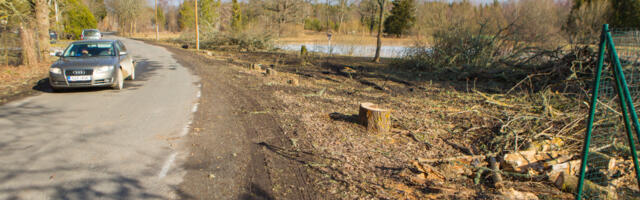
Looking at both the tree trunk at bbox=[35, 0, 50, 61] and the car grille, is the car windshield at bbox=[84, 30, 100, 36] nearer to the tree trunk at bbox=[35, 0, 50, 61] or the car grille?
the tree trunk at bbox=[35, 0, 50, 61]

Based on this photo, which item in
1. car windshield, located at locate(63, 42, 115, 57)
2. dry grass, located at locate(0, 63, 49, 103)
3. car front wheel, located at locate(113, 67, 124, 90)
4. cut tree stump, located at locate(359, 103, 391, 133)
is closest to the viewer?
cut tree stump, located at locate(359, 103, 391, 133)

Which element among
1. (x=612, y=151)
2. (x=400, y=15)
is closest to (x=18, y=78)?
(x=612, y=151)

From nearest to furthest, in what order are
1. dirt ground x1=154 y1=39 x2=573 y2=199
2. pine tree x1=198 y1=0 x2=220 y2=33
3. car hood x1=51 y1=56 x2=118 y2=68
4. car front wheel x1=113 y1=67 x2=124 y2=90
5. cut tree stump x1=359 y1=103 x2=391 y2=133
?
dirt ground x1=154 y1=39 x2=573 y2=199 < cut tree stump x1=359 y1=103 x2=391 y2=133 < car hood x1=51 y1=56 x2=118 y2=68 < car front wheel x1=113 y1=67 x2=124 y2=90 < pine tree x1=198 y1=0 x2=220 y2=33

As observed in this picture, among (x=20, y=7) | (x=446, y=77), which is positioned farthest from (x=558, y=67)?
(x=20, y=7)

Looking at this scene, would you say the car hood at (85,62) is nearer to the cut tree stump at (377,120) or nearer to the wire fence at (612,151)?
the cut tree stump at (377,120)

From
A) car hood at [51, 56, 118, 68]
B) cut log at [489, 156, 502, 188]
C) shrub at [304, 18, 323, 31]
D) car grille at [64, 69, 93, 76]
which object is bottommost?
cut log at [489, 156, 502, 188]

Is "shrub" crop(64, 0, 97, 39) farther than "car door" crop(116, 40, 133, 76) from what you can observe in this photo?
Yes

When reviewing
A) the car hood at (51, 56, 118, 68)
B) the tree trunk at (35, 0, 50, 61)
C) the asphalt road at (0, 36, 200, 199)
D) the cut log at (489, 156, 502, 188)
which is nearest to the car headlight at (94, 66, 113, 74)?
the car hood at (51, 56, 118, 68)

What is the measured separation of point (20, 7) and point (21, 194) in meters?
15.4

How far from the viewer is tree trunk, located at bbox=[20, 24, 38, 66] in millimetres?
13297

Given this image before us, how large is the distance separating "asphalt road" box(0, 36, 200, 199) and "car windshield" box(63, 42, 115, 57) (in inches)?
55.7

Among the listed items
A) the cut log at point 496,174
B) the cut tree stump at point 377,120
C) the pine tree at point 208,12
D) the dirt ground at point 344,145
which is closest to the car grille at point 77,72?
the dirt ground at point 344,145

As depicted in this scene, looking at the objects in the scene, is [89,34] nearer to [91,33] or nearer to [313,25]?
[91,33]

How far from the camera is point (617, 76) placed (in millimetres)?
2938
